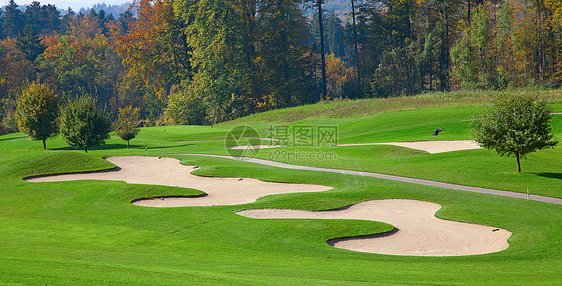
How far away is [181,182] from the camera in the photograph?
86.3 feet

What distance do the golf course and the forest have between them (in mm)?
31958

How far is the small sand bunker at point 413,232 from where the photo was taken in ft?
47.1

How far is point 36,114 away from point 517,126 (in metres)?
40.8

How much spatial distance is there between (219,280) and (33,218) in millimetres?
13096

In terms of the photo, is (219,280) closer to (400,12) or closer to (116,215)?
(116,215)

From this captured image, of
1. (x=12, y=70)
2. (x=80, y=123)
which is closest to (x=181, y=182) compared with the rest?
(x=80, y=123)

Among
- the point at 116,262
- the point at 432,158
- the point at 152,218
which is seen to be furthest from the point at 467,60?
the point at 116,262

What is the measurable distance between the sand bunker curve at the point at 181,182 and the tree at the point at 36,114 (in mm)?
11637

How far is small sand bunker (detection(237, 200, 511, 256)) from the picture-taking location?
14.4 m

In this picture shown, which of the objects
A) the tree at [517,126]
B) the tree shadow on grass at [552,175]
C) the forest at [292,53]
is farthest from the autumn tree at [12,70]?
the tree shadow on grass at [552,175]

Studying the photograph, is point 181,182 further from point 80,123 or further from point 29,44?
point 29,44

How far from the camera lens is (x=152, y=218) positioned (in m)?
17.5

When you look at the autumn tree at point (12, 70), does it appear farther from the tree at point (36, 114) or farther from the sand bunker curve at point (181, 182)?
the sand bunker curve at point (181, 182)

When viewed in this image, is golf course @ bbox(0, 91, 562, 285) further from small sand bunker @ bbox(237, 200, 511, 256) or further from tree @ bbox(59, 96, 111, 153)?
tree @ bbox(59, 96, 111, 153)
